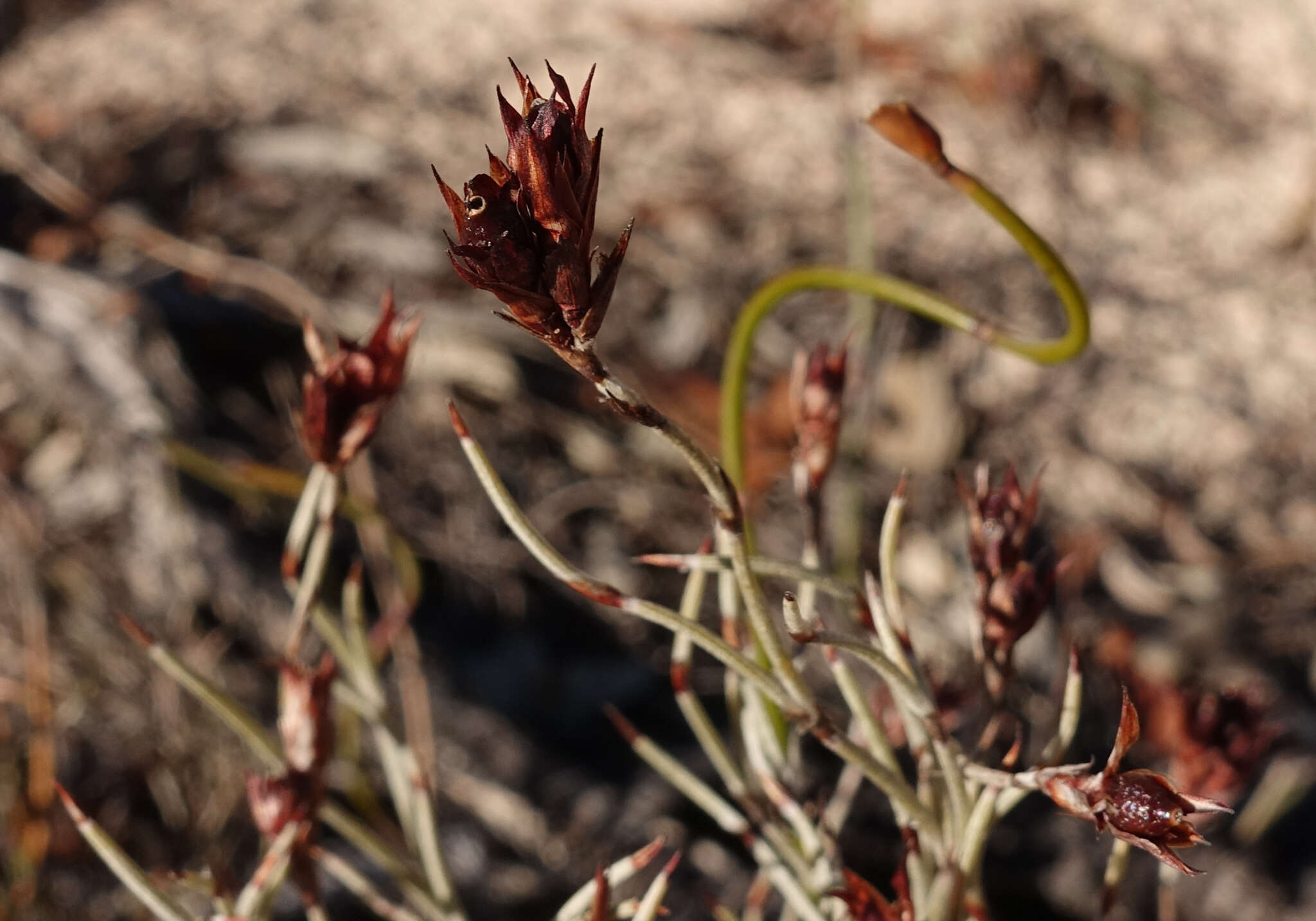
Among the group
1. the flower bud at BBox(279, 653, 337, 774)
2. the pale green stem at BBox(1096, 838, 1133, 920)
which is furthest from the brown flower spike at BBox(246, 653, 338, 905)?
the pale green stem at BBox(1096, 838, 1133, 920)

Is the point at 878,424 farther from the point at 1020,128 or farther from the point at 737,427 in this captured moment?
the point at 737,427

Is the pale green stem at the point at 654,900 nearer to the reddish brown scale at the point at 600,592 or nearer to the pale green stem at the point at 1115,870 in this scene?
the reddish brown scale at the point at 600,592

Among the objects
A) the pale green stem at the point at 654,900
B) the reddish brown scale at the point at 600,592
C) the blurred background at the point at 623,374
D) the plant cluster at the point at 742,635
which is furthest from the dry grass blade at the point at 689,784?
the blurred background at the point at 623,374

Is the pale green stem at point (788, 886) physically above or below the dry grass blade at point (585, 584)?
below

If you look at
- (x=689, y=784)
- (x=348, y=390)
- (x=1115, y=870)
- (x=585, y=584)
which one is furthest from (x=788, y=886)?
(x=348, y=390)

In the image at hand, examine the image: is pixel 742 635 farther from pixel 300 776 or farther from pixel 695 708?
pixel 300 776

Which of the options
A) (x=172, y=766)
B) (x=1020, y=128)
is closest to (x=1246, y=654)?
(x=1020, y=128)
